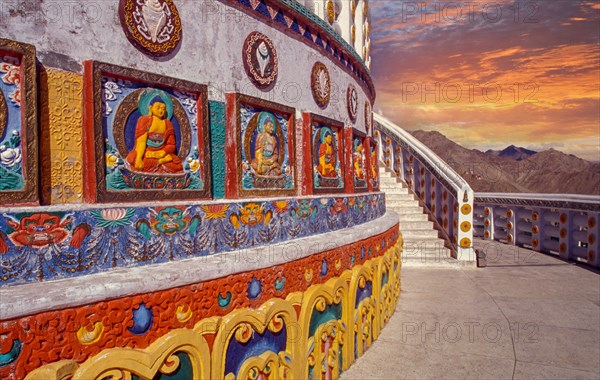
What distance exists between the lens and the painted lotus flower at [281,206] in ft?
10.2

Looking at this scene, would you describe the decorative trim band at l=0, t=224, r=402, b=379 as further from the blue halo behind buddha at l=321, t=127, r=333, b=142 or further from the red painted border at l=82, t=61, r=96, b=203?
the blue halo behind buddha at l=321, t=127, r=333, b=142

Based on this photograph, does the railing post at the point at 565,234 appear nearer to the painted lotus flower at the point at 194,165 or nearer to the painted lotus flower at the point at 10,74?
the painted lotus flower at the point at 194,165

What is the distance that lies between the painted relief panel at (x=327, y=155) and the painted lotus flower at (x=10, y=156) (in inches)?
95.5

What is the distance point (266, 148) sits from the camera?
330cm

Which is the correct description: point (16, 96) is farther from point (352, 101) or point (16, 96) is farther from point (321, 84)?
point (352, 101)

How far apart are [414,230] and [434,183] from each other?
1.26 meters

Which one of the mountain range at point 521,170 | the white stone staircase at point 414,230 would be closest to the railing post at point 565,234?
the white stone staircase at point 414,230

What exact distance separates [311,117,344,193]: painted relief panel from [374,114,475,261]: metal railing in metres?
5.02

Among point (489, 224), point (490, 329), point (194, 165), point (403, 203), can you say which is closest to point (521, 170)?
point (489, 224)

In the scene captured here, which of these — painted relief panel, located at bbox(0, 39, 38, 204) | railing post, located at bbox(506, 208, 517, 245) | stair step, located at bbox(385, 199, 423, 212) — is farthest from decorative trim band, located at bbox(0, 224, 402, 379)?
railing post, located at bbox(506, 208, 517, 245)

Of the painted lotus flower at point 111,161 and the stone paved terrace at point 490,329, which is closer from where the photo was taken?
the painted lotus flower at point 111,161

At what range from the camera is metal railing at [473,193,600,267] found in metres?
8.48

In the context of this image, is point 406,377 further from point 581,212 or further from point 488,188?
point 488,188

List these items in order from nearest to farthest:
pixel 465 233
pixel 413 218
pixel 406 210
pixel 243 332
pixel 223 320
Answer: pixel 223 320
pixel 243 332
pixel 465 233
pixel 413 218
pixel 406 210
